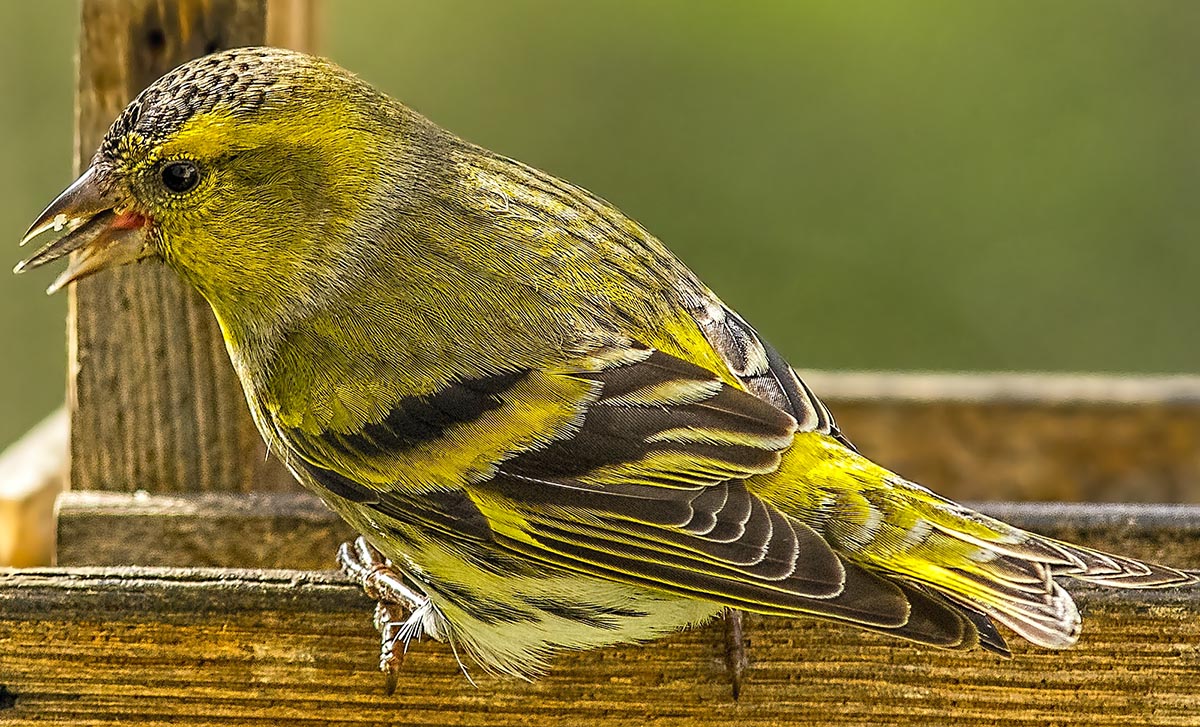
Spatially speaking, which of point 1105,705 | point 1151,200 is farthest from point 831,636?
point 1151,200

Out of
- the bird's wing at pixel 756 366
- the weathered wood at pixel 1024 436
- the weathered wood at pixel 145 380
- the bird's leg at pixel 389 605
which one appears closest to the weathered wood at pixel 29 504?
the weathered wood at pixel 145 380

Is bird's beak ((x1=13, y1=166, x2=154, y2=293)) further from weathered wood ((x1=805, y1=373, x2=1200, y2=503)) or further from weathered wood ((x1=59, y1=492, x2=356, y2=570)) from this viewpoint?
weathered wood ((x1=805, y1=373, x2=1200, y2=503))

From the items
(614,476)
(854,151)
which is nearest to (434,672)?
(614,476)

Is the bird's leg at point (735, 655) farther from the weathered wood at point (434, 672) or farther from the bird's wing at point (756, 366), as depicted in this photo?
the bird's wing at point (756, 366)

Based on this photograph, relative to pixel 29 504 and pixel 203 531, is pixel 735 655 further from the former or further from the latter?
pixel 29 504

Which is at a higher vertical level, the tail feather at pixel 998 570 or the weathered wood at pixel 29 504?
the weathered wood at pixel 29 504

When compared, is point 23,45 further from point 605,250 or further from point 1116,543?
point 1116,543
